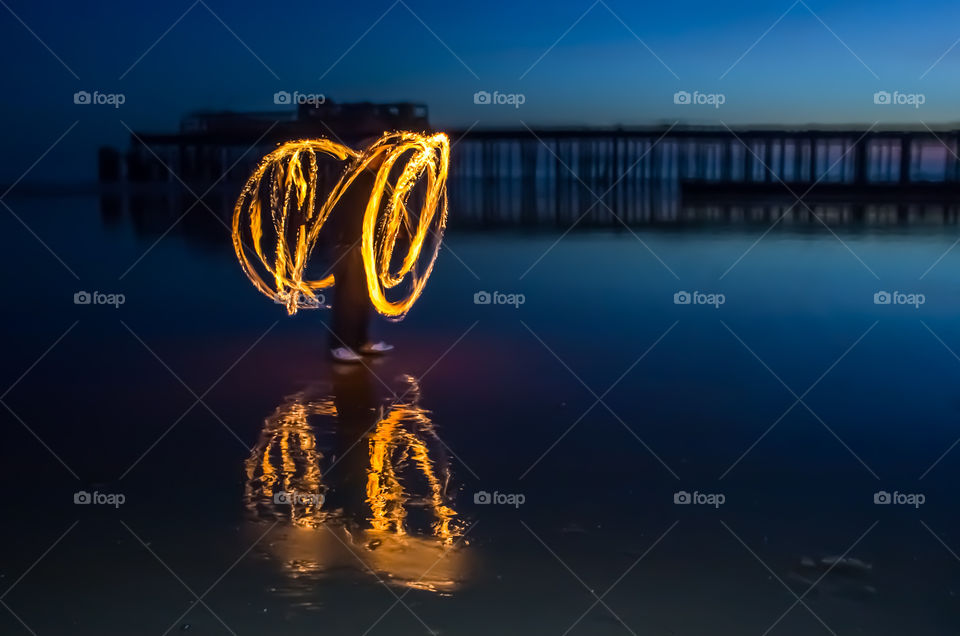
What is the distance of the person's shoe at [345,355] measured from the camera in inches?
377

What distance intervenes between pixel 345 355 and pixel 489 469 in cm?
378

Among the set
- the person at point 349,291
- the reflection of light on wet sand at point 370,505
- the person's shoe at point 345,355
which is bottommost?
the reflection of light on wet sand at point 370,505

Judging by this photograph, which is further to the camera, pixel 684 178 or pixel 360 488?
pixel 684 178

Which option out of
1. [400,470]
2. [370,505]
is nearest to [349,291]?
[400,470]

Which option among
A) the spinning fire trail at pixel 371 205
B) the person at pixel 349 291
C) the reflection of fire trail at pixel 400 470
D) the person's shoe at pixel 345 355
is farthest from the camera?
the person at pixel 349 291

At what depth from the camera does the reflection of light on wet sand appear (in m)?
4.69

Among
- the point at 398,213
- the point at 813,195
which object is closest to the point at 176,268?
the point at 398,213

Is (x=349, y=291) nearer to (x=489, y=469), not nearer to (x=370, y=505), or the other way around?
(x=489, y=469)

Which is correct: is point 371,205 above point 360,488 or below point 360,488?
above

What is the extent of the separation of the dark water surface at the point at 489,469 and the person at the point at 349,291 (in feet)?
1.04

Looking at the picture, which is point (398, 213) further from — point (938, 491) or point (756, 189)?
point (756, 189)

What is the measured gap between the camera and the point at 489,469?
615 centimetres

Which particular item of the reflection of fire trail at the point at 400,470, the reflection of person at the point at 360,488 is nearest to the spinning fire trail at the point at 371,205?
the reflection of person at the point at 360,488

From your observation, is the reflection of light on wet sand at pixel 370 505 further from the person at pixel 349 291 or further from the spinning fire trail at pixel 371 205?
the person at pixel 349 291
